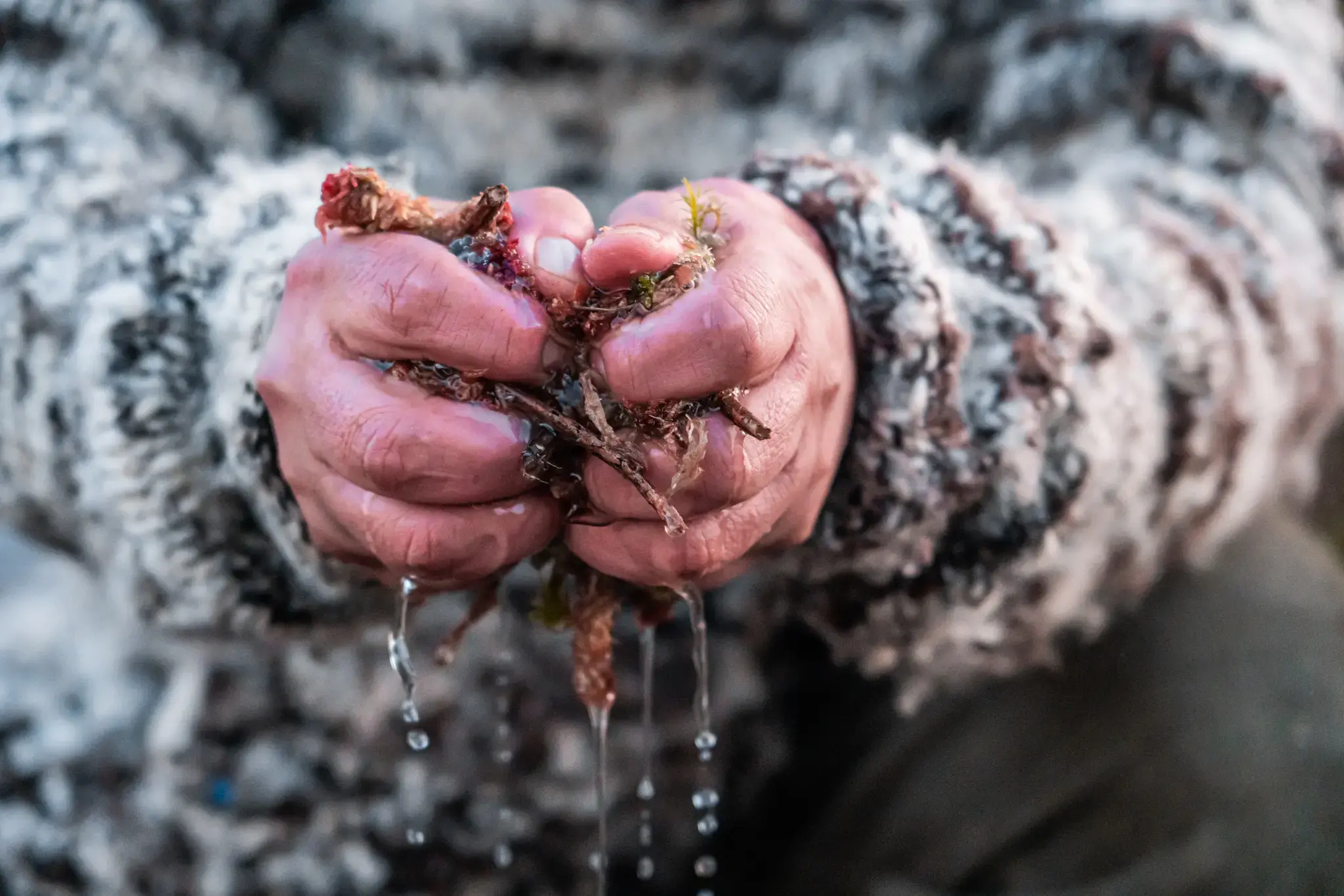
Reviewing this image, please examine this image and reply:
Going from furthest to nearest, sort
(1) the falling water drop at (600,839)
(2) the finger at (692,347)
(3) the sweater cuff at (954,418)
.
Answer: (1) the falling water drop at (600,839) → (3) the sweater cuff at (954,418) → (2) the finger at (692,347)

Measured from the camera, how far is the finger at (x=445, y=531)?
43cm

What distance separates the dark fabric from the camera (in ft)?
2.27

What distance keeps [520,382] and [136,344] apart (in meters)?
0.27

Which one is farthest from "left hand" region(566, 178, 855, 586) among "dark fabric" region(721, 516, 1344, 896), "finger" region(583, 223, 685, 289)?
"dark fabric" region(721, 516, 1344, 896)

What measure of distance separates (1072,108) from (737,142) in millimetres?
274

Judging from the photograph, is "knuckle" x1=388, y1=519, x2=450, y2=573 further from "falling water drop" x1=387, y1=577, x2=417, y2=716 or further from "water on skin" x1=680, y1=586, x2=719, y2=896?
"water on skin" x1=680, y1=586, x2=719, y2=896

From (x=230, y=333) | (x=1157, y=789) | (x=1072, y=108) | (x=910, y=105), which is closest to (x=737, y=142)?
(x=910, y=105)

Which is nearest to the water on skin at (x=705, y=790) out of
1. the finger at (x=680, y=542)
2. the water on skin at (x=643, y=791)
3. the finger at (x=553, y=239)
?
the water on skin at (x=643, y=791)

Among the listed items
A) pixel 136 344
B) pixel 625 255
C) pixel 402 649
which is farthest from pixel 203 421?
pixel 625 255

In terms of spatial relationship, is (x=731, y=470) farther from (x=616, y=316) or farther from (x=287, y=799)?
(x=287, y=799)

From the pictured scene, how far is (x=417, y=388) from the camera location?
417mm

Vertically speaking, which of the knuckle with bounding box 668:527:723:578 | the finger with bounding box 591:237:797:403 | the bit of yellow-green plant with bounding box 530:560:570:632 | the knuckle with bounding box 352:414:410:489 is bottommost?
the bit of yellow-green plant with bounding box 530:560:570:632

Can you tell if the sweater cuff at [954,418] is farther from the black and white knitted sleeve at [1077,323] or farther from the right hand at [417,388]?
the right hand at [417,388]

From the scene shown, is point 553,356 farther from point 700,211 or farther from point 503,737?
point 503,737
